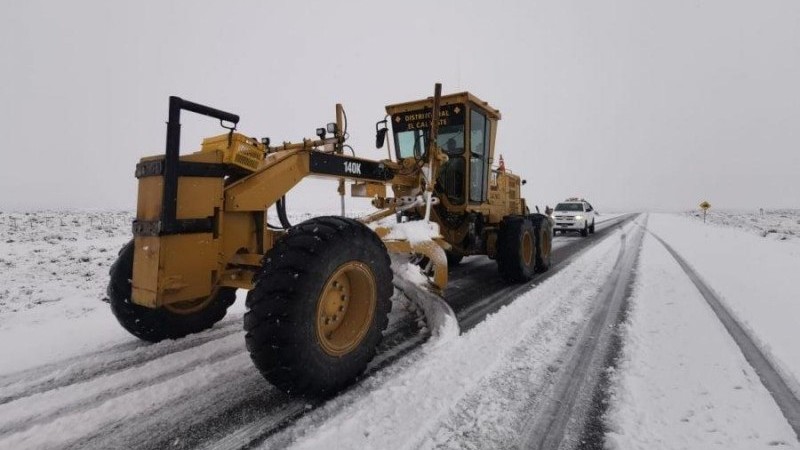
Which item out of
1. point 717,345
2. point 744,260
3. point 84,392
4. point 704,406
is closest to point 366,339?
point 84,392

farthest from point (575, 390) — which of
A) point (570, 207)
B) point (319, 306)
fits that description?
point (570, 207)

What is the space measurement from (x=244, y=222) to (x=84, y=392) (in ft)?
4.90

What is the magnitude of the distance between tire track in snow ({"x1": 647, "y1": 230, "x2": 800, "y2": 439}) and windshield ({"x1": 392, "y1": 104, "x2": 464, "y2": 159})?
387 cm

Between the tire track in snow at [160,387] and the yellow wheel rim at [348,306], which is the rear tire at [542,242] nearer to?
the tire track in snow at [160,387]

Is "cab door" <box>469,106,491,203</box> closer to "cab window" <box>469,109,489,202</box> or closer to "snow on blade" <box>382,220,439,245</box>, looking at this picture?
"cab window" <box>469,109,489,202</box>

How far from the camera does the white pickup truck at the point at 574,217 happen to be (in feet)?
56.7

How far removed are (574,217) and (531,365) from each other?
16.0 m

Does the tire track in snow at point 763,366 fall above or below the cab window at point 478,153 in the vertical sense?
below

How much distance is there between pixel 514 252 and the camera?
630 cm

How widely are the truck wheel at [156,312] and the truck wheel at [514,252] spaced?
13.5 feet

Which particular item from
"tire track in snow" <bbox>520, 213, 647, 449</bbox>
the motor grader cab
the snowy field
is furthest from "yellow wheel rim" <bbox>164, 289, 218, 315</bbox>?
the motor grader cab

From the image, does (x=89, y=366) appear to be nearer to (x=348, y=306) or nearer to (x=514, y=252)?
(x=348, y=306)

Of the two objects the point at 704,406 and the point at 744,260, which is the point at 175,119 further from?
the point at 744,260

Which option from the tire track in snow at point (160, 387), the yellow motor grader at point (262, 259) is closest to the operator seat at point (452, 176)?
the yellow motor grader at point (262, 259)
